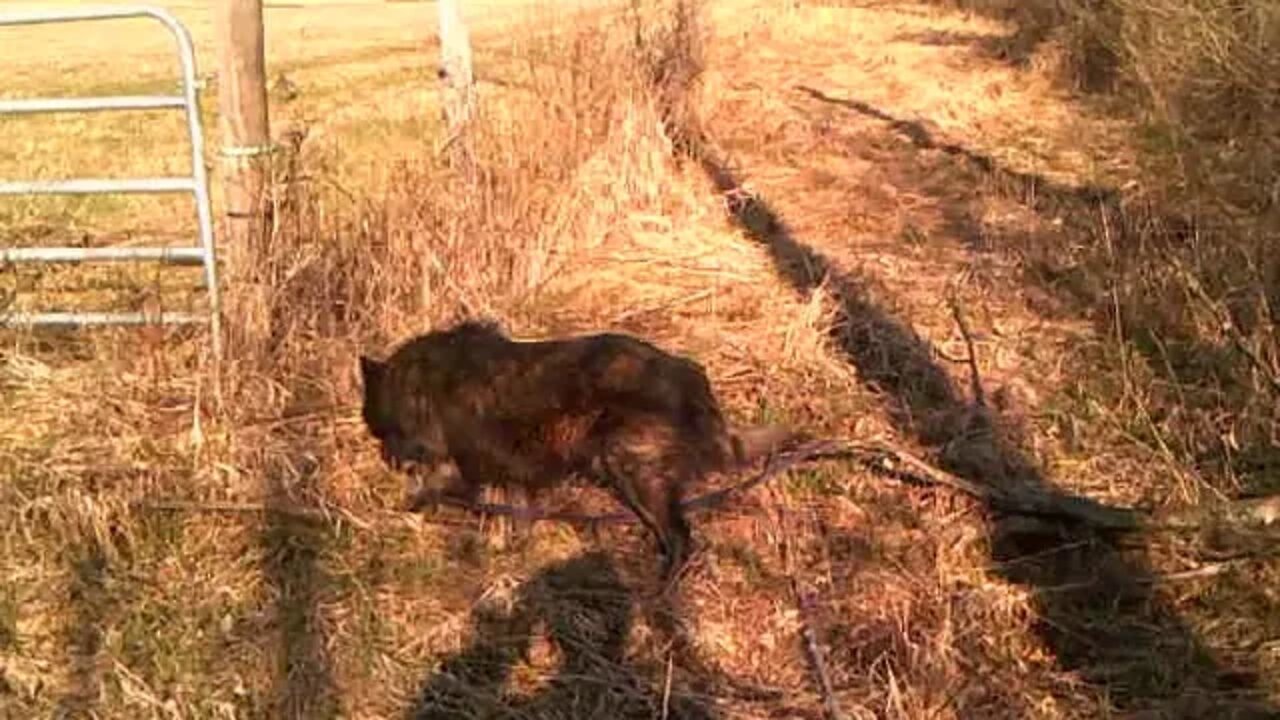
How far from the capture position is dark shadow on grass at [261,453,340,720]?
3.45 meters

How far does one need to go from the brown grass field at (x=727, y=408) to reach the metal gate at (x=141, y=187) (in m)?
0.12

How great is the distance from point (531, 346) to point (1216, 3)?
532 centimetres

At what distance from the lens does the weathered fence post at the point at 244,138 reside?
16.9ft

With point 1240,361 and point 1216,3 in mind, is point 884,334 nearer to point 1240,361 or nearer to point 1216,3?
point 1240,361

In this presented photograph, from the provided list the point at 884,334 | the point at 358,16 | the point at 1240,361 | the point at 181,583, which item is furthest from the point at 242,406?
the point at 358,16

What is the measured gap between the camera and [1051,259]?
7.32 meters

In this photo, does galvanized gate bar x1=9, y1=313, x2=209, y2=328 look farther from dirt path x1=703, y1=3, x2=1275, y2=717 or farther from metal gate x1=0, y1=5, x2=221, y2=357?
dirt path x1=703, y1=3, x2=1275, y2=717

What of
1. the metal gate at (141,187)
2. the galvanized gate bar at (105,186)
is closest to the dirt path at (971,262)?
the metal gate at (141,187)

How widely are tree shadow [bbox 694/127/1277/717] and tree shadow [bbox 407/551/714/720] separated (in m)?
1.18

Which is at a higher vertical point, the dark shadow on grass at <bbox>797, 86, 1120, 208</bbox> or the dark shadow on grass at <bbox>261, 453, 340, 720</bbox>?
the dark shadow on grass at <bbox>797, 86, 1120, 208</bbox>

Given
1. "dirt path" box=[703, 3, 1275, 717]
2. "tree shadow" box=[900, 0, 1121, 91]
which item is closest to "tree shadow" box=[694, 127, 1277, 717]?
"dirt path" box=[703, 3, 1275, 717]

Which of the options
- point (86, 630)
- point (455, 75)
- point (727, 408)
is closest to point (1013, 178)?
point (455, 75)

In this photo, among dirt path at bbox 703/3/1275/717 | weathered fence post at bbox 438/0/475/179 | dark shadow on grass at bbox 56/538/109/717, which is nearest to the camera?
dark shadow on grass at bbox 56/538/109/717

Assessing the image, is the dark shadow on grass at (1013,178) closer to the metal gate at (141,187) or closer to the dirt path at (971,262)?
the dirt path at (971,262)
